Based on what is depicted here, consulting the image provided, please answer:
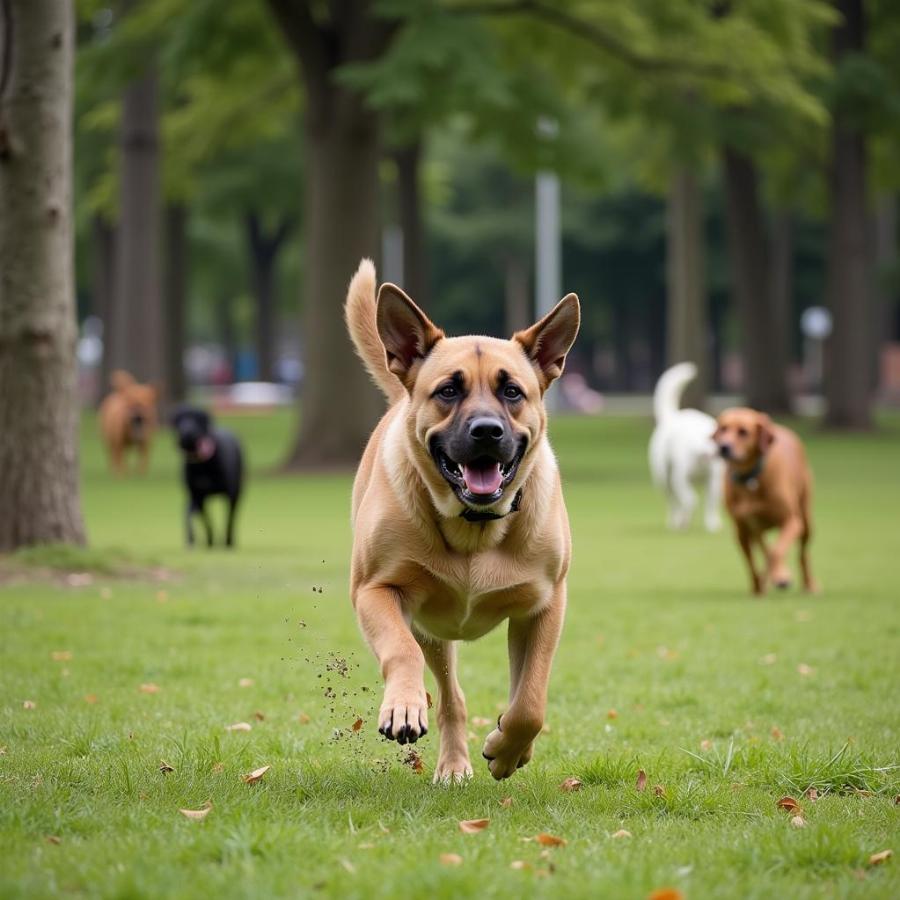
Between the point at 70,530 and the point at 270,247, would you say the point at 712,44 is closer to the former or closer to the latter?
the point at 70,530

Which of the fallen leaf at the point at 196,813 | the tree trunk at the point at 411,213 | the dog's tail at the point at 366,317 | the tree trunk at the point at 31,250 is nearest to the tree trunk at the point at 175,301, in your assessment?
the tree trunk at the point at 411,213

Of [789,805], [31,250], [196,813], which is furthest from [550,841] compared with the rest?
[31,250]

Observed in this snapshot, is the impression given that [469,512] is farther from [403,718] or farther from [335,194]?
[335,194]

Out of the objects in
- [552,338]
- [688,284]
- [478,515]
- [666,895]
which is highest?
[688,284]

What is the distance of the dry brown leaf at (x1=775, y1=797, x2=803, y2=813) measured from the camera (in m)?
5.00

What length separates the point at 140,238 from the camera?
3209 centimetres

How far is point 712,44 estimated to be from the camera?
2492cm

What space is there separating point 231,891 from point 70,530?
27.1 feet

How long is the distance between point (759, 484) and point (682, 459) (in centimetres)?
583

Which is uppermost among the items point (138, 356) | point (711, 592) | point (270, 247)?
point (270, 247)

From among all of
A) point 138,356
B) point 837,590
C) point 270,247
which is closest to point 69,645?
point 837,590

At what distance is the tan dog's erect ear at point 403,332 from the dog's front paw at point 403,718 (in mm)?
1295

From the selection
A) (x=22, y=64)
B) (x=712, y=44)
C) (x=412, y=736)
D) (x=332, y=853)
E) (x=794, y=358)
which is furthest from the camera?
(x=794, y=358)

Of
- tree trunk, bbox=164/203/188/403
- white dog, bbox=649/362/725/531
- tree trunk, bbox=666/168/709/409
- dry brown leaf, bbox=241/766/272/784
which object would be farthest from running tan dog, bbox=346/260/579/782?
tree trunk, bbox=164/203/188/403
